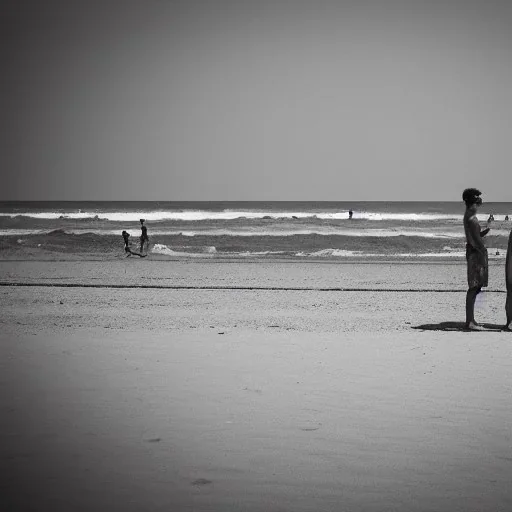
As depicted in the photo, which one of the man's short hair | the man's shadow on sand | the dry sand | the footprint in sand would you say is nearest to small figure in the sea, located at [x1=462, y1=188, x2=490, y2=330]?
the man's short hair

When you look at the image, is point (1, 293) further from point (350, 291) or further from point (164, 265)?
point (164, 265)

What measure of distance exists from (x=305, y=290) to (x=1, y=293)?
5219 millimetres

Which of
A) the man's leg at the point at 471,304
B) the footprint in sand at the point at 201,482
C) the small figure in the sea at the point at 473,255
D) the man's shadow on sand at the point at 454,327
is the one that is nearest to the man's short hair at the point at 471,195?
the small figure in the sea at the point at 473,255

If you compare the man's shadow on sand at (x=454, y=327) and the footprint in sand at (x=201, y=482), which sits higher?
the man's shadow on sand at (x=454, y=327)

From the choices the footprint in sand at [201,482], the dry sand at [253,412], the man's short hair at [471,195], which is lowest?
the footprint in sand at [201,482]

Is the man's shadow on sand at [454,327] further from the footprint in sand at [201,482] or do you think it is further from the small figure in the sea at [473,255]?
the footprint in sand at [201,482]

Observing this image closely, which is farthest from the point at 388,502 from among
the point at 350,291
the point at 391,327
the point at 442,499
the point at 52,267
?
the point at 52,267

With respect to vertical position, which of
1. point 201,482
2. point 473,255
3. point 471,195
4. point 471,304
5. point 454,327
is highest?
point 471,195

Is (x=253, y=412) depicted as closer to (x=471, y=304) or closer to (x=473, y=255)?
(x=471, y=304)

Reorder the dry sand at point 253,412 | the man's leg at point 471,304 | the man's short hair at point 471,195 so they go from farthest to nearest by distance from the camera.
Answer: the man's leg at point 471,304 → the man's short hair at point 471,195 → the dry sand at point 253,412

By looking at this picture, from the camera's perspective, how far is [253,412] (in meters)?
4.79

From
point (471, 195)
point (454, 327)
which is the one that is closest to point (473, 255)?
point (471, 195)

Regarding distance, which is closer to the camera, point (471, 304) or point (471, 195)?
point (471, 195)

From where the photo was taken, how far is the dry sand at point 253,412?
11.6ft
